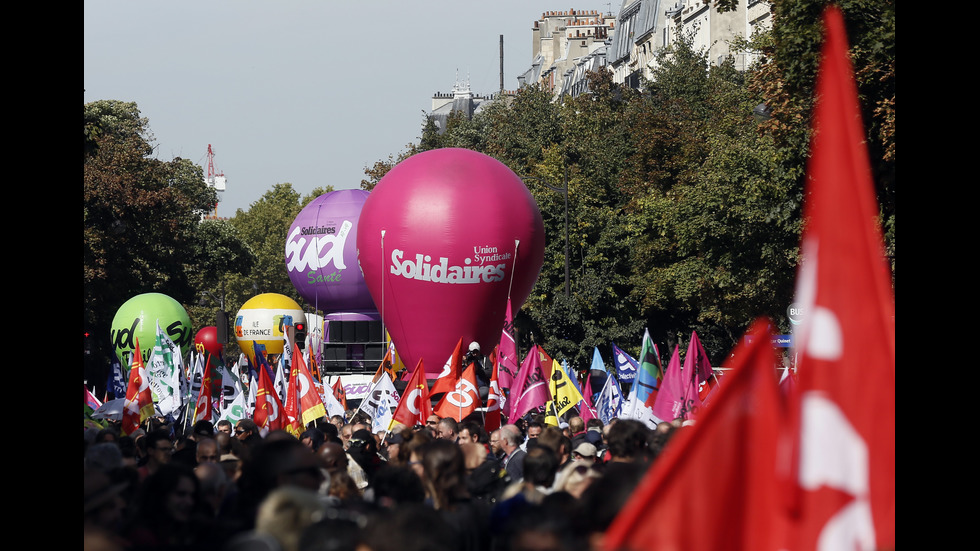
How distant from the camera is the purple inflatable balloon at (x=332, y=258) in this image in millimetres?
37469

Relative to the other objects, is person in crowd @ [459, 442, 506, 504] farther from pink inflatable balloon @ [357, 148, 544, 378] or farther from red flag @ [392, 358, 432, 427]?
pink inflatable balloon @ [357, 148, 544, 378]

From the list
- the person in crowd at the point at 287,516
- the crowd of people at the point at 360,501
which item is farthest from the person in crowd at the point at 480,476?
the person in crowd at the point at 287,516

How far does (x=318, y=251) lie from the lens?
38406 mm

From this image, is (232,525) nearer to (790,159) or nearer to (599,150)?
(790,159)

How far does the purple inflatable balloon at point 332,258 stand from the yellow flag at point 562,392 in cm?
1947

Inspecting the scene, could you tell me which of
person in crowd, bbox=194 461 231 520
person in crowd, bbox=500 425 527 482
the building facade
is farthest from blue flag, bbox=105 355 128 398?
the building facade

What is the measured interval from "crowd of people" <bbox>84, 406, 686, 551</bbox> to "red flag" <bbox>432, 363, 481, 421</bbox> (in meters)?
6.72

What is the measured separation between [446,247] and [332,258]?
50.7ft

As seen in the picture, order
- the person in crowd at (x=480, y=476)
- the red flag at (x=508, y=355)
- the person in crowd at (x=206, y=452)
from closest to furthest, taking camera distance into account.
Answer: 1. the person in crowd at (x=480, y=476)
2. the person in crowd at (x=206, y=452)
3. the red flag at (x=508, y=355)

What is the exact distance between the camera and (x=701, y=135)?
4788cm

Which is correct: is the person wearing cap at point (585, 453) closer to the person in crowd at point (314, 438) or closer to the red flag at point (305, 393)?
the person in crowd at point (314, 438)

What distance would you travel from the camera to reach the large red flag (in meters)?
4.25
